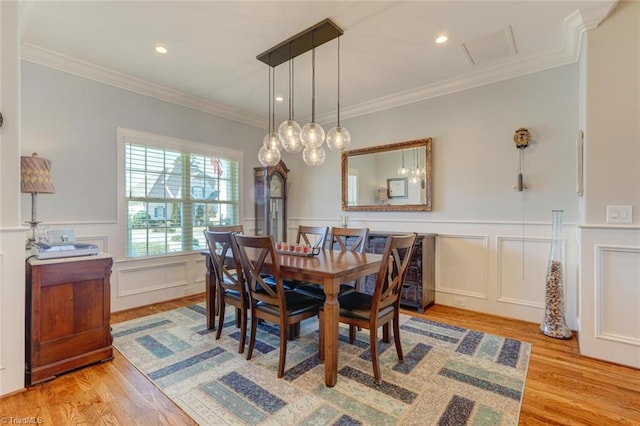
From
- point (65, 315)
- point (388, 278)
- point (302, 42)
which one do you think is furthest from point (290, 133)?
point (65, 315)

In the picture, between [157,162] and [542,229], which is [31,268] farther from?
[542,229]

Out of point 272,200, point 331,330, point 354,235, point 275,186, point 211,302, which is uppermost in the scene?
point 275,186

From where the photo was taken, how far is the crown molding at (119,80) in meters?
2.92

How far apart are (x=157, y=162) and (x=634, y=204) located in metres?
4.79

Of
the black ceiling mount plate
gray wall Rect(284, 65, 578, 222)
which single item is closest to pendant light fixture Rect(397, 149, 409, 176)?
gray wall Rect(284, 65, 578, 222)

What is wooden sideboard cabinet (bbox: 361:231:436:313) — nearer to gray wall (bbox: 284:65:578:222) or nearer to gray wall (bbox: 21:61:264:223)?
gray wall (bbox: 284:65:578:222)

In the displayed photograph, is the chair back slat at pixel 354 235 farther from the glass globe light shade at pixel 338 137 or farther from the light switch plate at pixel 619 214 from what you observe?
the light switch plate at pixel 619 214

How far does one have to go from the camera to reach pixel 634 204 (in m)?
2.23

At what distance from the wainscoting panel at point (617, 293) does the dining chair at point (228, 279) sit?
2834 mm

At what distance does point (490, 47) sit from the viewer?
2.86 meters

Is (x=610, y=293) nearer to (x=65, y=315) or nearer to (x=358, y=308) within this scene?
(x=358, y=308)

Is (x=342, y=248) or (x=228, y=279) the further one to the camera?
(x=342, y=248)

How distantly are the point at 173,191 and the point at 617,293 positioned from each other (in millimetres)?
4688

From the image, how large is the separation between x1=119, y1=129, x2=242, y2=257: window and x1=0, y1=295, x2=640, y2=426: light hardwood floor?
1.70m
